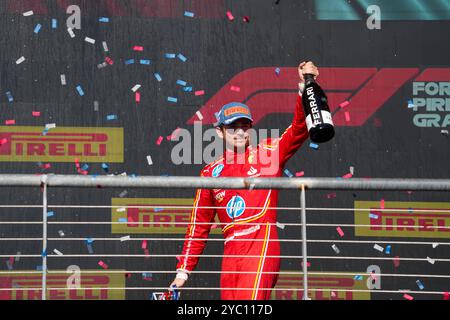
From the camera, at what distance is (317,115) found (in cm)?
365

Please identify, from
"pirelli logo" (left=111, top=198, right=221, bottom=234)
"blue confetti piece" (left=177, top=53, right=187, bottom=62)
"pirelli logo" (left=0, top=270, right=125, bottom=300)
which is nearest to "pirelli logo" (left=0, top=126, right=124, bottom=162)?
"pirelli logo" (left=111, top=198, right=221, bottom=234)

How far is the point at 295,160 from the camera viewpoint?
5332 millimetres

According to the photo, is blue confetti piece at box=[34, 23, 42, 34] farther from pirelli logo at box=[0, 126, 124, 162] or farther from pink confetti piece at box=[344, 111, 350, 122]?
pink confetti piece at box=[344, 111, 350, 122]

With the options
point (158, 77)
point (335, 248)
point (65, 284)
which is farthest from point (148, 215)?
point (335, 248)

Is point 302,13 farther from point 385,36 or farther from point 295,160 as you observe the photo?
point 295,160

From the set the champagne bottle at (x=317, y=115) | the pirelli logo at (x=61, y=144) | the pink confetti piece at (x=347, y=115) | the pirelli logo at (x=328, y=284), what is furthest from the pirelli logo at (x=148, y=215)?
the champagne bottle at (x=317, y=115)

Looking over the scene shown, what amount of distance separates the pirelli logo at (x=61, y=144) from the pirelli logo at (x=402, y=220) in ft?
4.59

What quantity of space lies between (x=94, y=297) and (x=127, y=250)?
1.05ft

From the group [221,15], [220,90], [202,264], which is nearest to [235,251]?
[202,264]

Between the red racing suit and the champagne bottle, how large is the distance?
0.47 m

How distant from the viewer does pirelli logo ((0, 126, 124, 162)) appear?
5.23 m

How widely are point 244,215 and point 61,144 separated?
1330 millimetres

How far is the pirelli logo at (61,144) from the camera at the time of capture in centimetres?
523

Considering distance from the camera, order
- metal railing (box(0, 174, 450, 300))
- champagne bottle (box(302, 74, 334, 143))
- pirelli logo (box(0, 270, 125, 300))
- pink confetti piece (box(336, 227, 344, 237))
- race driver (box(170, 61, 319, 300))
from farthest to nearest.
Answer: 1. pink confetti piece (box(336, 227, 344, 237))
2. pirelli logo (box(0, 270, 125, 300))
3. race driver (box(170, 61, 319, 300))
4. champagne bottle (box(302, 74, 334, 143))
5. metal railing (box(0, 174, 450, 300))
